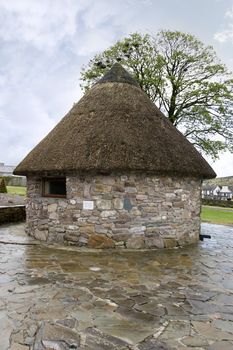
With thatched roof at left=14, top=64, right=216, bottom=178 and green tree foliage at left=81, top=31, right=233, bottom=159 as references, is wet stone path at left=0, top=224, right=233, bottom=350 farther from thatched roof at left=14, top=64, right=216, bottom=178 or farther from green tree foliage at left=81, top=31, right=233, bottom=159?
green tree foliage at left=81, top=31, right=233, bottom=159

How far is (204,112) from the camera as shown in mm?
20656

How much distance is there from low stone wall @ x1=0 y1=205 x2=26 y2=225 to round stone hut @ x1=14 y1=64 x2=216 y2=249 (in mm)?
2814

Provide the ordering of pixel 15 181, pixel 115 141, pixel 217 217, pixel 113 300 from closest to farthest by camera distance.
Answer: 1. pixel 113 300
2. pixel 115 141
3. pixel 217 217
4. pixel 15 181

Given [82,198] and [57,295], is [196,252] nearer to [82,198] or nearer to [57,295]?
[82,198]

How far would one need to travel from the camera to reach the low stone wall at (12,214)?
12461 millimetres

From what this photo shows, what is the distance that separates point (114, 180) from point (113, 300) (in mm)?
4103

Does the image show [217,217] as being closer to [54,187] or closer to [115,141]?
[54,187]

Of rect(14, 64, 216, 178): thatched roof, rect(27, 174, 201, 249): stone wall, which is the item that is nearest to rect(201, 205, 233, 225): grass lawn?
rect(14, 64, 216, 178): thatched roof

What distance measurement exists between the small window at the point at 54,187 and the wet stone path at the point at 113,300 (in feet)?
6.78

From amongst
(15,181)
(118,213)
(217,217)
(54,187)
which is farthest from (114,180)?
(15,181)

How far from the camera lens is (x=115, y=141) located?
8711 millimetres

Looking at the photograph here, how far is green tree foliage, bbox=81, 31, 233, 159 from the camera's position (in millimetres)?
21406

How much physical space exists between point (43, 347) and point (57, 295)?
1.58 m

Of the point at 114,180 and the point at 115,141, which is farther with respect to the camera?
the point at 115,141
